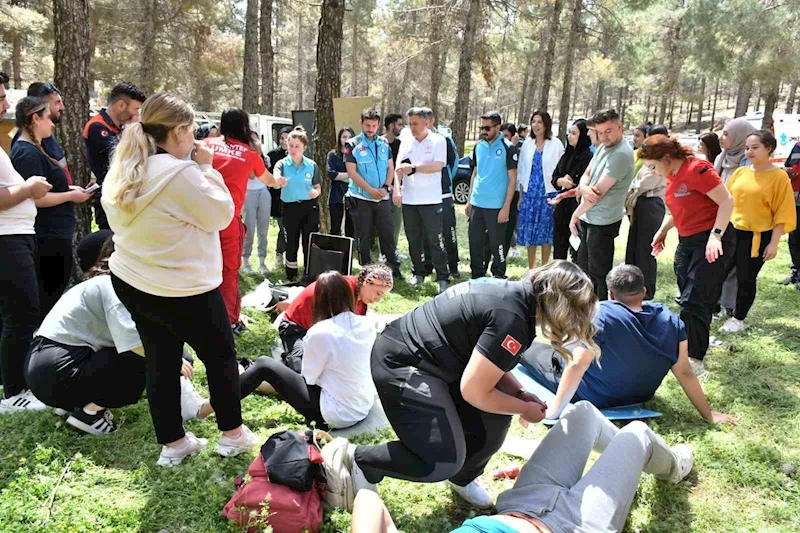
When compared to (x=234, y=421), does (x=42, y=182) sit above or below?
above

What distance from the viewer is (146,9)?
13.5m

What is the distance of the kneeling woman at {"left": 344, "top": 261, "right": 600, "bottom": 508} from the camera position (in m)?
2.03

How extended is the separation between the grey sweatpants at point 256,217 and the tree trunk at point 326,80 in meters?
0.74

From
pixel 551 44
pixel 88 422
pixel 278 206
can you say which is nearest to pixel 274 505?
pixel 88 422

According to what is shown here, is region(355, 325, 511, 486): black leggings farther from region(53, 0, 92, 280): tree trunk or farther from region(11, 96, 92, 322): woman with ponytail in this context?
region(53, 0, 92, 280): tree trunk

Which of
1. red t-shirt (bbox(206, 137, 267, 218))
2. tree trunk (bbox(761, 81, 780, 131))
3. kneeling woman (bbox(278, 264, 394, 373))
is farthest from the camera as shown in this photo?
tree trunk (bbox(761, 81, 780, 131))

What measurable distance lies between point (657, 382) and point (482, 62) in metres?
12.6

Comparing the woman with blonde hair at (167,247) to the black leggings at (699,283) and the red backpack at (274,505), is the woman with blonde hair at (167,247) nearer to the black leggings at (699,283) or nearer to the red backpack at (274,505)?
the red backpack at (274,505)

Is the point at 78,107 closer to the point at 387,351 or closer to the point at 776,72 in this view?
the point at 387,351

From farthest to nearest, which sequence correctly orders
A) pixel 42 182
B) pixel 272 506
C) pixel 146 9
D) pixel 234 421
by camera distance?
pixel 146 9 → pixel 42 182 → pixel 234 421 → pixel 272 506

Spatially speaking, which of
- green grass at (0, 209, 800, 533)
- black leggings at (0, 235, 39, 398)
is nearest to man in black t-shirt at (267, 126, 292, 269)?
green grass at (0, 209, 800, 533)

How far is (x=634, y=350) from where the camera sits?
10.1 feet

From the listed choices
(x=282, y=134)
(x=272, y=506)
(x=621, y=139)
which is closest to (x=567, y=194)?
(x=621, y=139)

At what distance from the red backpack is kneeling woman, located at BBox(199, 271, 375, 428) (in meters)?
0.69
